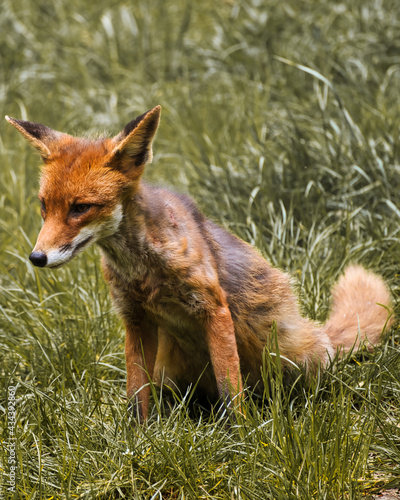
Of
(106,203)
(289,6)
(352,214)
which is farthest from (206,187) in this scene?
(289,6)

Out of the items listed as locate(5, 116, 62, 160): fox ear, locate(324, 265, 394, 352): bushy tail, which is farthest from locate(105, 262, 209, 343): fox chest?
locate(324, 265, 394, 352): bushy tail

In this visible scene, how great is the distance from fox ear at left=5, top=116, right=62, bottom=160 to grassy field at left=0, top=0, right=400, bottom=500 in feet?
4.59

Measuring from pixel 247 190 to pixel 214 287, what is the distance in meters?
2.63

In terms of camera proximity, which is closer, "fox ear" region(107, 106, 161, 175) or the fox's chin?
the fox's chin

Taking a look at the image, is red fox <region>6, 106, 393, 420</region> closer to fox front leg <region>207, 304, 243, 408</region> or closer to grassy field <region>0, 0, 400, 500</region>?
fox front leg <region>207, 304, 243, 408</region>

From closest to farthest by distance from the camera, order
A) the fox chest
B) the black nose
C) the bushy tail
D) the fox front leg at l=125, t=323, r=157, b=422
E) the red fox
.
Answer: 1. the black nose
2. the red fox
3. the fox chest
4. the fox front leg at l=125, t=323, r=157, b=422
5. the bushy tail

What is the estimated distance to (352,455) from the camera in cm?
335

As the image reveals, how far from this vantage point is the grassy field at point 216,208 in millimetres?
3348

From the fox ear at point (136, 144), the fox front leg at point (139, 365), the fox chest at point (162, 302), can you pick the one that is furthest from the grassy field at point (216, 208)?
the fox ear at point (136, 144)

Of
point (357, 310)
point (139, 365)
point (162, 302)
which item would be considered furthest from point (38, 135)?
point (357, 310)

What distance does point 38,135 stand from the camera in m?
3.91

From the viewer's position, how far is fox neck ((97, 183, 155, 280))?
3.70 metres

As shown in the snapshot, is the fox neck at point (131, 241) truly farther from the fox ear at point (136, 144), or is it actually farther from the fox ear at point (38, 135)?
the fox ear at point (38, 135)

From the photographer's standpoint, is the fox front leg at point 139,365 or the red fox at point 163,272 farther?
the fox front leg at point 139,365
